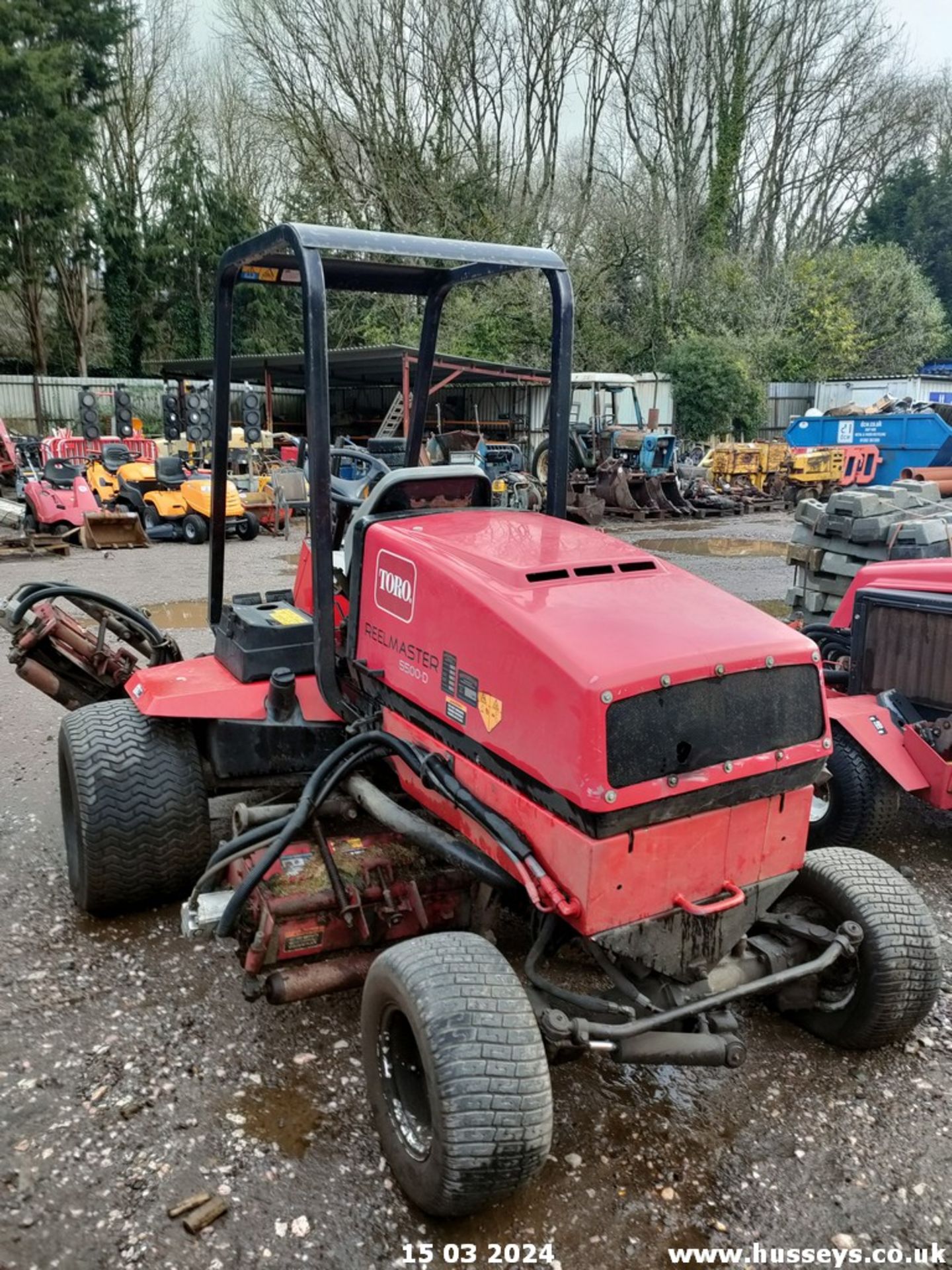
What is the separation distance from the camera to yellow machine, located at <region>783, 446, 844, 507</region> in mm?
18375

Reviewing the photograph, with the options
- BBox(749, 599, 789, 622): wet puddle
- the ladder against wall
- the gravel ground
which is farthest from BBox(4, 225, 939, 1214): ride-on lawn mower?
the ladder against wall

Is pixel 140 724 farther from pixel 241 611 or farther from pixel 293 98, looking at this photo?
pixel 293 98

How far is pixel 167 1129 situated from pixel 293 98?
29.9 metres

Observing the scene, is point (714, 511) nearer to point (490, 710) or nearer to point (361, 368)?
point (361, 368)

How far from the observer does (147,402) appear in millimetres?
26703

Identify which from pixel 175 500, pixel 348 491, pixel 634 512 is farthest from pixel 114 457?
pixel 348 491

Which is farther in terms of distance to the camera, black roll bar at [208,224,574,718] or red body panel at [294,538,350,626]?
red body panel at [294,538,350,626]

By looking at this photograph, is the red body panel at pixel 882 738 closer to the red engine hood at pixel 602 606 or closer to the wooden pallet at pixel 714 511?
the red engine hood at pixel 602 606

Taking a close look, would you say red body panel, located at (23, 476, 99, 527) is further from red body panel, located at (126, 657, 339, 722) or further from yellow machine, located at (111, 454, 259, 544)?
red body panel, located at (126, 657, 339, 722)

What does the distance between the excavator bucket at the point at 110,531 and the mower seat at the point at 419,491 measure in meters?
10.7

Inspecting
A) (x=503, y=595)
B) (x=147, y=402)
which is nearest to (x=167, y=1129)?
(x=503, y=595)

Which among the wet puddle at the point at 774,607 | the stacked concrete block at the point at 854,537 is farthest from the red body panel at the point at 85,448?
the stacked concrete block at the point at 854,537

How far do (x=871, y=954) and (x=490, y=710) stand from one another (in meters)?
1.37

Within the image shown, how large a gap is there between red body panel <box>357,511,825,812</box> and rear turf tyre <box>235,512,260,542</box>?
1163 cm
